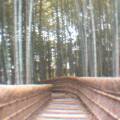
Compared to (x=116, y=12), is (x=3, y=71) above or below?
below

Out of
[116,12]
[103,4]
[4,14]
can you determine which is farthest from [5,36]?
[103,4]

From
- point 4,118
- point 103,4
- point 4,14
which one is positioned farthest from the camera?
point 103,4

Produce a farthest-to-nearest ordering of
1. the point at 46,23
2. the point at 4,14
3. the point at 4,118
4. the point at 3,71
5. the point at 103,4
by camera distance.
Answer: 1. the point at 46,23
2. the point at 103,4
3. the point at 3,71
4. the point at 4,14
5. the point at 4,118

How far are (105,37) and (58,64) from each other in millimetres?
3313

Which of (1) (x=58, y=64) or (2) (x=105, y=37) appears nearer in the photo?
(2) (x=105, y=37)

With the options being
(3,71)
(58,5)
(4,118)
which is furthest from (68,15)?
(4,118)

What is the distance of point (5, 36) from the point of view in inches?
465

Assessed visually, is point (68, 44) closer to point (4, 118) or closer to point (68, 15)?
point (68, 15)

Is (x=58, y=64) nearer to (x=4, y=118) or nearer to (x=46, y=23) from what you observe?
(x=46, y=23)

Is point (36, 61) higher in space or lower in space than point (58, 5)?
lower

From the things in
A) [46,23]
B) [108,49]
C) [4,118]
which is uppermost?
[46,23]

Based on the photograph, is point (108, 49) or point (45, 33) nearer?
point (108, 49)

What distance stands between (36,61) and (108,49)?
3186mm

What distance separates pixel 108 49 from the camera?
1509 centimetres
